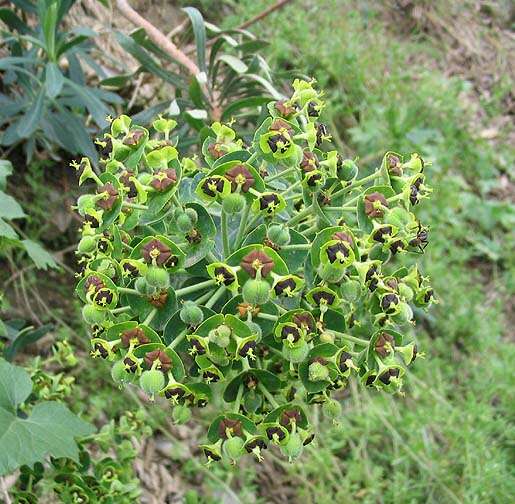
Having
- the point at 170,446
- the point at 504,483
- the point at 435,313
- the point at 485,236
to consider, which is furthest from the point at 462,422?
the point at 485,236

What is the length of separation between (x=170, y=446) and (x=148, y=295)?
140cm

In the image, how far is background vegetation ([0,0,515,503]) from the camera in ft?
7.85

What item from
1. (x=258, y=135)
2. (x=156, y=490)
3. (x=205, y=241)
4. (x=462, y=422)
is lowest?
(x=156, y=490)

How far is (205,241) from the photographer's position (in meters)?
1.22

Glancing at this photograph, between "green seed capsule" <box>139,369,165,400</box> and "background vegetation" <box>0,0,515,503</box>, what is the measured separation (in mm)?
396

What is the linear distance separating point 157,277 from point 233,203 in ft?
0.53

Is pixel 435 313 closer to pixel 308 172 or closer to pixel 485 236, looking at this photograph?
pixel 485 236

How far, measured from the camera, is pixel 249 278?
113 cm

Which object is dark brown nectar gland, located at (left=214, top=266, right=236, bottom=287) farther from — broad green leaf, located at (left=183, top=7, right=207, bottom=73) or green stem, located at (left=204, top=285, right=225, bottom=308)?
broad green leaf, located at (left=183, top=7, right=207, bottom=73)

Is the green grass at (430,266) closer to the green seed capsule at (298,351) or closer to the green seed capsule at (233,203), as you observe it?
the green seed capsule at (298,351)

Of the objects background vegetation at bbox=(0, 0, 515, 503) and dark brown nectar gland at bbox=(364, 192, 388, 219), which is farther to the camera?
background vegetation at bbox=(0, 0, 515, 503)

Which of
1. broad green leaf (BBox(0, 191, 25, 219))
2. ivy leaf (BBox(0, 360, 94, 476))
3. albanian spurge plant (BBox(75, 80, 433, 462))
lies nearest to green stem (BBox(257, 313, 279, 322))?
albanian spurge plant (BBox(75, 80, 433, 462))

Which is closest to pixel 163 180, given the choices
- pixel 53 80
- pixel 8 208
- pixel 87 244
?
pixel 87 244

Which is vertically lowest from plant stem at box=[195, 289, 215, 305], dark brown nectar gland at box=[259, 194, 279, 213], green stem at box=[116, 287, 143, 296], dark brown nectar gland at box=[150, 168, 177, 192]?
green stem at box=[116, 287, 143, 296]
